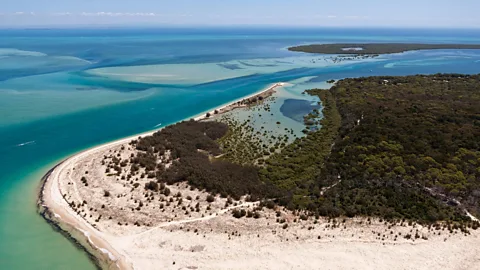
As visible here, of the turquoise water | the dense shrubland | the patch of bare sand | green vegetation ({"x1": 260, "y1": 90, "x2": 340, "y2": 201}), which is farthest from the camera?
green vegetation ({"x1": 260, "y1": 90, "x2": 340, "y2": 201})

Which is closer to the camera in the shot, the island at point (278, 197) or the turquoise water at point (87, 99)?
the island at point (278, 197)

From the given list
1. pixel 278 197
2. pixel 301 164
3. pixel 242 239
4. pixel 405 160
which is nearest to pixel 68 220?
pixel 242 239

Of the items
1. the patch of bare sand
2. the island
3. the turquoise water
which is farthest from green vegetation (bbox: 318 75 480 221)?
the turquoise water

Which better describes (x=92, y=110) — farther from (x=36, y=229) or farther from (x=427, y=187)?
(x=427, y=187)

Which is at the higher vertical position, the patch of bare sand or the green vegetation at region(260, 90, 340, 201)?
the green vegetation at region(260, 90, 340, 201)

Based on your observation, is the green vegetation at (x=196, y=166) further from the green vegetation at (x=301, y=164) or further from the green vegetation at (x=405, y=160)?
the green vegetation at (x=405, y=160)

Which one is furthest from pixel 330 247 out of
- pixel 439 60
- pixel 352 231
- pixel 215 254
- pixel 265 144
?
pixel 439 60

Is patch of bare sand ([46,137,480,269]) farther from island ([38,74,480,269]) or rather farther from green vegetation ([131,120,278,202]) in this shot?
green vegetation ([131,120,278,202])

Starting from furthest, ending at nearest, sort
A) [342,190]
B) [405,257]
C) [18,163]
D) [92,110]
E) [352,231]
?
[92,110]
[18,163]
[342,190]
[352,231]
[405,257]

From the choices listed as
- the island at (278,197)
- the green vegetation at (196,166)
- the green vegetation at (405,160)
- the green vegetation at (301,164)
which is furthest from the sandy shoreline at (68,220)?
the green vegetation at (405,160)
